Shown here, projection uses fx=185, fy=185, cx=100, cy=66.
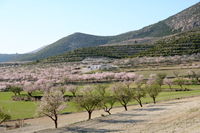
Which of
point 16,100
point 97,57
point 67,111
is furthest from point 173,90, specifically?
point 97,57

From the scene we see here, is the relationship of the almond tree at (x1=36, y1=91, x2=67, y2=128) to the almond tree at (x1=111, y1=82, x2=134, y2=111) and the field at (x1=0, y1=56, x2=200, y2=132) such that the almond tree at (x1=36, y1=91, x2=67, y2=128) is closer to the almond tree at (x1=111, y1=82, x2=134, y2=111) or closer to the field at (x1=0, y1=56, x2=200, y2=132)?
the almond tree at (x1=111, y1=82, x2=134, y2=111)

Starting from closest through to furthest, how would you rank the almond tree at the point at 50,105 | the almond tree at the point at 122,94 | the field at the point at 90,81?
1. the almond tree at the point at 50,105
2. the almond tree at the point at 122,94
3. the field at the point at 90,81

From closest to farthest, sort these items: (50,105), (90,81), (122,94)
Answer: (50,105), (122,94), (90,81)

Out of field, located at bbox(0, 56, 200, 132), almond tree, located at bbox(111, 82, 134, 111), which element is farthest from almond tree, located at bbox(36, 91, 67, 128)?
field, located at bbox(0, 56, 200, 132)

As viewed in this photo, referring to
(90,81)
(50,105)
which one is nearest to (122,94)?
(50,105)

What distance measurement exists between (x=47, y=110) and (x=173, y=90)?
2223 inches

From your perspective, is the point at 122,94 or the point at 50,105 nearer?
the point at 50,105

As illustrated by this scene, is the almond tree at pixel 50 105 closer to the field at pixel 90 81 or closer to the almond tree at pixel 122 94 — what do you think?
the almond tree at pixel 122 94

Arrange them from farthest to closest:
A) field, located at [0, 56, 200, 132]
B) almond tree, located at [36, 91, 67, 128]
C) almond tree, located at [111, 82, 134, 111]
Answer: field, located at [0, 56, 200, 132] < almond tree, located at [111, 82, 134, 111] < almond tree, located at [36, 91, 67, 128]

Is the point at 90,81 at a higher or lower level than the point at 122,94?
lower

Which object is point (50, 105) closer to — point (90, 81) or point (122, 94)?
point (122, 94)

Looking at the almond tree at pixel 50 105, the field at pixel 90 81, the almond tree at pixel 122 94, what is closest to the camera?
the almond tree at pixel 50 105

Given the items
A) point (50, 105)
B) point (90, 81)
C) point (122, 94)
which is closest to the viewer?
point (50, 105)

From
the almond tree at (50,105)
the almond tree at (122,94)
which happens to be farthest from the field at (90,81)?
the almond tree at (50,105)
